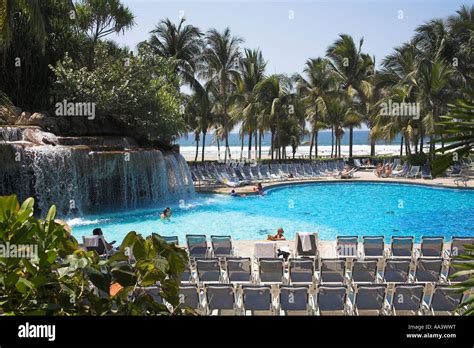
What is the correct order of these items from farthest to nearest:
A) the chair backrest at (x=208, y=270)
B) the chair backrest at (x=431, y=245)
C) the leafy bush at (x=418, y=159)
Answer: the leafy bush at (x=418, y=159) → the chair backrest at (x=431, y=245) → the chair backrest at (x=208, y=270)

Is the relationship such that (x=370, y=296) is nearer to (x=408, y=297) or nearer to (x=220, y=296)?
(x=408, y=297)

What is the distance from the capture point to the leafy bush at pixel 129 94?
77.3 feet

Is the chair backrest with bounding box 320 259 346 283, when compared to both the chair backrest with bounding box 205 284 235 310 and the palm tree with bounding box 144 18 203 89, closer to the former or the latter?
the chair backrest with bounding box 205 284 235 310

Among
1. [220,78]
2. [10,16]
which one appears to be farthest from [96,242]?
[220,78]

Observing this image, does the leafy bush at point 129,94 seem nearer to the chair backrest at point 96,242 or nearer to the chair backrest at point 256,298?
the chair backrest at point 96,242

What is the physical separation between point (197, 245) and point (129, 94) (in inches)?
613

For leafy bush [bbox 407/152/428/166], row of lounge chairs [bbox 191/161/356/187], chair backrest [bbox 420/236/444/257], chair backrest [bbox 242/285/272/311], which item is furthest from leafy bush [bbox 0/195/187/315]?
leafy bush [bbox 407/152/428/166]

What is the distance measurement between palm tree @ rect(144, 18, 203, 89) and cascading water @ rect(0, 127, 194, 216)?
13.3 metres

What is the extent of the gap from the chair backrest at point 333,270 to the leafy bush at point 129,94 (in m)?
18.1

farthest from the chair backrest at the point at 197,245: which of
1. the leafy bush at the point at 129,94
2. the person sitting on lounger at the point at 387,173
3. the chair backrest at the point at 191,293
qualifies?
the person sitting on lounger at the point at 387,173

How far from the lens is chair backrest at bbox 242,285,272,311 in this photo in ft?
21.5

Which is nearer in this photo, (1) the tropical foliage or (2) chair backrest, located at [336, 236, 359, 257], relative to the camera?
(2) chair backrest, located at [336, 236, 359, 257]
